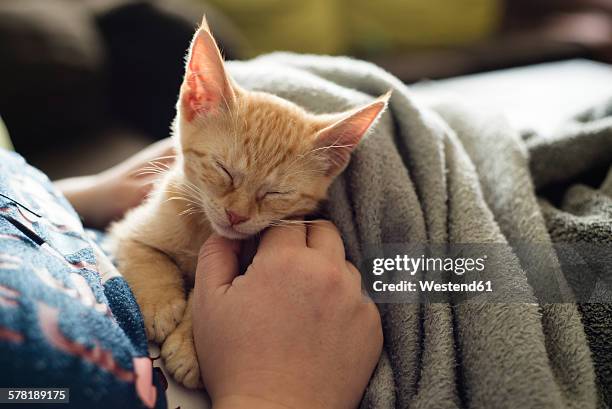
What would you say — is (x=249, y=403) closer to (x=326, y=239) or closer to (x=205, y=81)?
(x=326, y=239)

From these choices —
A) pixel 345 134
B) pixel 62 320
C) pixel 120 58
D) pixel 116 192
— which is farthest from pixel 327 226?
pixel 120 58

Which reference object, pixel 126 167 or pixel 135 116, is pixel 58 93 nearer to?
pixel 135 116

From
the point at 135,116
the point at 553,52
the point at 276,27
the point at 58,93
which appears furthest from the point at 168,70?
the point at 553,52

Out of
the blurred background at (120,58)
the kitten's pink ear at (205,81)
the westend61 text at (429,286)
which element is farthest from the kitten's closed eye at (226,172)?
the blurred background at (120,58)

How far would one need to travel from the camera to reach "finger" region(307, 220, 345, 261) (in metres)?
0.77

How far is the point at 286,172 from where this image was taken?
3.09 feet

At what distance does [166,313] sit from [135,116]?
5.35 feet

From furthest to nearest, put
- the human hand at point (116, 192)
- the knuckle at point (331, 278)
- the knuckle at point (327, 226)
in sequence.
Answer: the human hand at point (116, 192)
the knuckle at point (327, 226)
the knuckle at point (331, 278)

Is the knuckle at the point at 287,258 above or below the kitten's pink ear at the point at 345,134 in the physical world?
below

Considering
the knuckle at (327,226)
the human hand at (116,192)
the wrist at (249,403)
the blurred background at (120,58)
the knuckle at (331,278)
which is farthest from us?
the blurred background at (120,58)

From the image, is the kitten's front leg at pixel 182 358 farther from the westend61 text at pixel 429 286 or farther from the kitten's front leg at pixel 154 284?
the westend61 text at pixel 429 286

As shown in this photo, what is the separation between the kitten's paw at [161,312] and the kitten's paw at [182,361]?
0.10ft

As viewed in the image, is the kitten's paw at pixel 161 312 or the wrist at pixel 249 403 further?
the kitten's paw at pixel 161 312

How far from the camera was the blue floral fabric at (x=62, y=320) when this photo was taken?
19.1 inches
